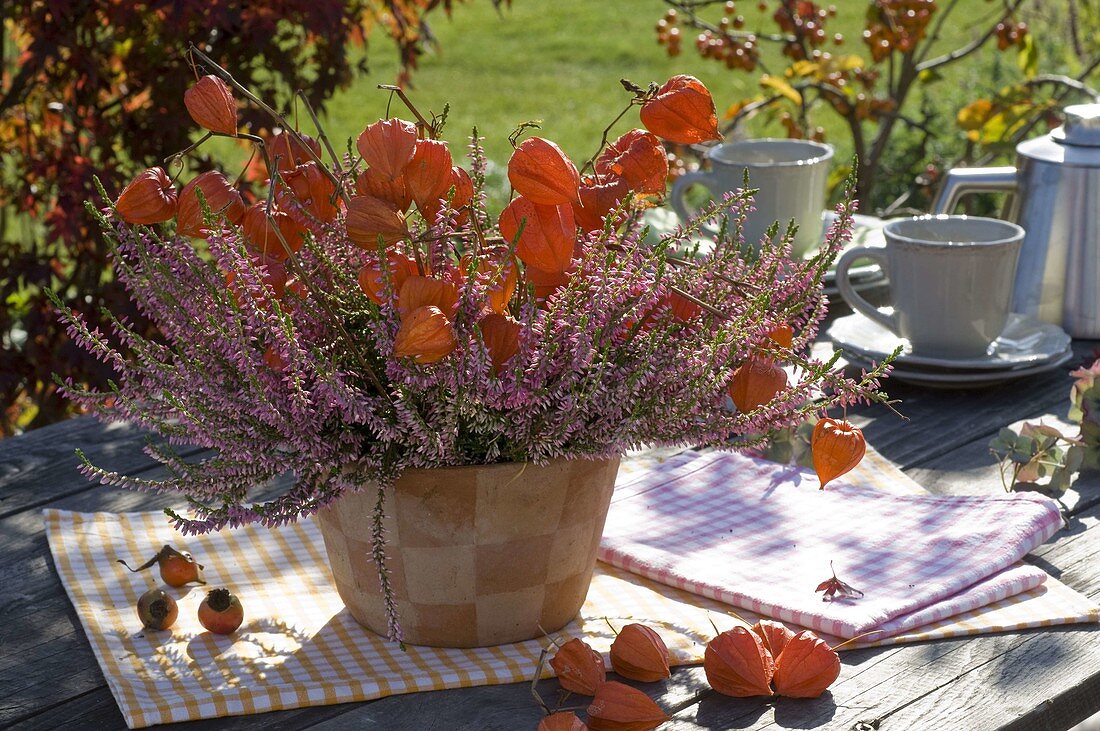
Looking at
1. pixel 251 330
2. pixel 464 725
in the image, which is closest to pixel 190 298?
pixel 251 330

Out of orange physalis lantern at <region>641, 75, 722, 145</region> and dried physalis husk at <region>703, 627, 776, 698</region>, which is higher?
orange physalis lantern at <region>641, 75, 722, 145</region>

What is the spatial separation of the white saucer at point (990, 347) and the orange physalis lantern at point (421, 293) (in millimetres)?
796

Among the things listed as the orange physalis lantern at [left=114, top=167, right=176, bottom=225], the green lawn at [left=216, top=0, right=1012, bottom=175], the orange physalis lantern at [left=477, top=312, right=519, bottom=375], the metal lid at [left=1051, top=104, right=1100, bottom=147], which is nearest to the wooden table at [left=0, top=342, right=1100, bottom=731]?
the orange physalis lantern at [left=477, top=312, right=519, bottom=375]

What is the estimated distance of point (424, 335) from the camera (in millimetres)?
813

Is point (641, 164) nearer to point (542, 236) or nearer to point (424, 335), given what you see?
Answer: point (542, 236)

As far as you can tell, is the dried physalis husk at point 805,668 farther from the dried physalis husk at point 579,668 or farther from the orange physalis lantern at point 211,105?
the orange physalis lantern at point 211,105

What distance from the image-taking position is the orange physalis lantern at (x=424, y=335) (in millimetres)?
812

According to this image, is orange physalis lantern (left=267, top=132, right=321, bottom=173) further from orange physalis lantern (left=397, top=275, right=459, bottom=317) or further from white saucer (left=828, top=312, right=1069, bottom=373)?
white saucer (left=828, top=312, right=1069, bottom=373)

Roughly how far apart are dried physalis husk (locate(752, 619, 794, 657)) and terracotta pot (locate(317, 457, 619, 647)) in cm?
16

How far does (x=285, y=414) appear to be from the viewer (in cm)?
90

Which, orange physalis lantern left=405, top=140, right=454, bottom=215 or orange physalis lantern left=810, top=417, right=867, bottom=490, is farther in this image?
orange physalis lantern left=810, top=417, right=867, bottom=490

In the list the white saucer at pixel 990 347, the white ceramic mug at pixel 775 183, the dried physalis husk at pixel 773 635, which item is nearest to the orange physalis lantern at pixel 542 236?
the dried physalis husk at pixel 773 635

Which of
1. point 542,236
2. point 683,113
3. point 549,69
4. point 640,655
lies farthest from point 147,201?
point 549,69

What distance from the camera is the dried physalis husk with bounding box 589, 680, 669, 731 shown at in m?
0.88
